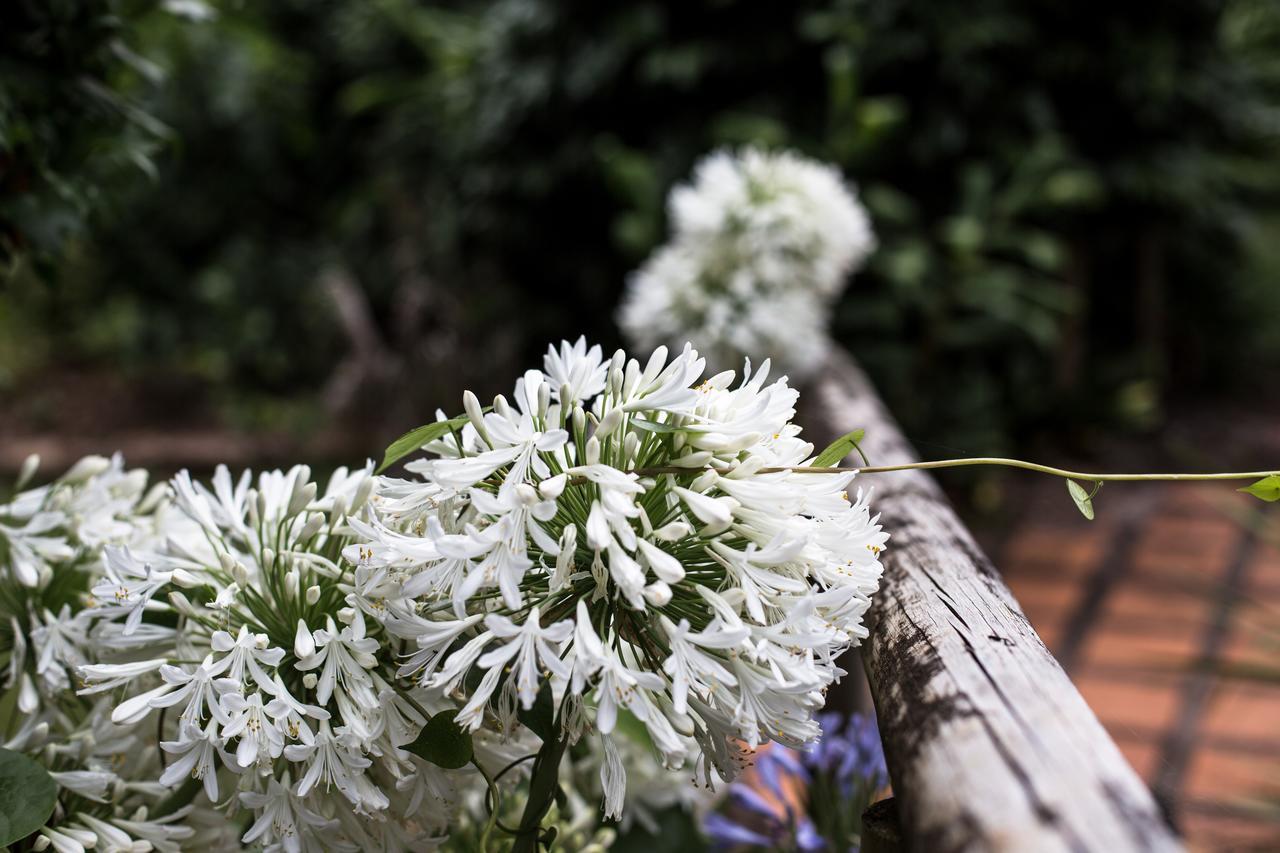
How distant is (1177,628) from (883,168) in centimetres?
195

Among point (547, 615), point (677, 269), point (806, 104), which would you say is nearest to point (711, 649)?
point (547, 615)

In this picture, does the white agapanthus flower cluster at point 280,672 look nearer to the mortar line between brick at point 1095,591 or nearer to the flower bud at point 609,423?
the flower bud at point 609,423

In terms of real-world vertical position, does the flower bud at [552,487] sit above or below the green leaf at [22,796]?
above

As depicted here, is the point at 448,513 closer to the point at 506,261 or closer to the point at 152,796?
the point at 152,796

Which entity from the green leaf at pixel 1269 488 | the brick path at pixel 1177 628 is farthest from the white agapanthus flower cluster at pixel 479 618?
the brick path at pixel 1177 628

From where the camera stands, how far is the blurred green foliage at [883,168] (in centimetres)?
386

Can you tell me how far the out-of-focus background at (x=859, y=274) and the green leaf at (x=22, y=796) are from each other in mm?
2103

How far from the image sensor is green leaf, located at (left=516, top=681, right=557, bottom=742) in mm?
798

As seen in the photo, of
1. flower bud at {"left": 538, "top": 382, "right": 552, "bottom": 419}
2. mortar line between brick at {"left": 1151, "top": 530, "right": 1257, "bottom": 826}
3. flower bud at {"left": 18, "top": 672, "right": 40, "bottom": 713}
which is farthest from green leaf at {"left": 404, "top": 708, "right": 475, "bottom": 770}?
mortar line between brick at {"left": 1151, "top": 530, "right": 1257, "bottom": 826}

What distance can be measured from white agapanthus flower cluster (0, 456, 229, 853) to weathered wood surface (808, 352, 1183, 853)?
578 mm

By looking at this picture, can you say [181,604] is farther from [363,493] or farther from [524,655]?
[524,655]

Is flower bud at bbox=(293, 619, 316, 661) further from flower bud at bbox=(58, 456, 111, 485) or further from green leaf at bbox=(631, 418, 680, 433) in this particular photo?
flower bud at bbox=(58, 456, 111, 485)

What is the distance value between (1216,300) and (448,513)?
5115 mm

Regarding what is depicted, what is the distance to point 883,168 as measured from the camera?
4.09m
